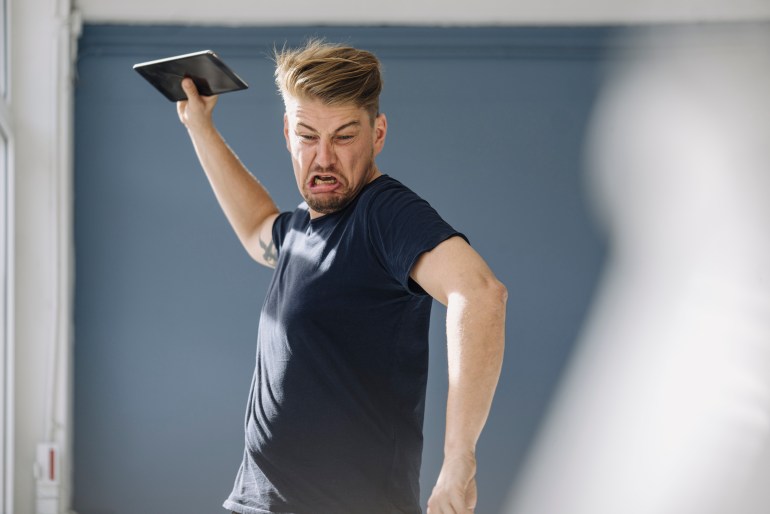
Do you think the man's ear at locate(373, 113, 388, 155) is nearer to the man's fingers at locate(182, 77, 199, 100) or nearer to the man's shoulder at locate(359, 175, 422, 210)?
the man's shoulder at locate(359, 175, 422, 210)

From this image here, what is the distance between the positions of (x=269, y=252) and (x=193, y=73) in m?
0.45

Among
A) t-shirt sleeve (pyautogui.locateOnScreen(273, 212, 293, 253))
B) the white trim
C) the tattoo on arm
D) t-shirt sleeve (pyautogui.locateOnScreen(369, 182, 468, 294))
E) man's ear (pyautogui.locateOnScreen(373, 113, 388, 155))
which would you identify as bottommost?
the white trim

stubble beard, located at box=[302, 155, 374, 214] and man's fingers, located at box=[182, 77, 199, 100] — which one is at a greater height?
man's fingers, located at box=[182, 77, 199, 100]

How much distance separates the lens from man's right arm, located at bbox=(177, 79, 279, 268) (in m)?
2.09

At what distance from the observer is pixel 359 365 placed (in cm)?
143

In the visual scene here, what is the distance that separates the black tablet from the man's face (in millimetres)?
403

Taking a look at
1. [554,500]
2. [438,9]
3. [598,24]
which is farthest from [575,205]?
[554,500]

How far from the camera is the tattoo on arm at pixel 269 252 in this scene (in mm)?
2050

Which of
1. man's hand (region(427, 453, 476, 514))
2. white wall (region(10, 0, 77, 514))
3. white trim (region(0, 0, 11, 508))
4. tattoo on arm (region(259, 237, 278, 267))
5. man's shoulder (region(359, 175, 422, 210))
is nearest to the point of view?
man's hand (region(427, 453, 476, 514))

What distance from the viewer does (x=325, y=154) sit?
153 cm

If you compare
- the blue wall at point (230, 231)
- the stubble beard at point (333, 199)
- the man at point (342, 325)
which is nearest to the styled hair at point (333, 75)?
the man at point (342, 325)

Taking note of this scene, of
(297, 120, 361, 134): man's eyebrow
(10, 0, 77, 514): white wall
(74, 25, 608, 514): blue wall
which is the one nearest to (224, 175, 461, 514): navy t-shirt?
(297, 120, 361, 134): man's eyebrow

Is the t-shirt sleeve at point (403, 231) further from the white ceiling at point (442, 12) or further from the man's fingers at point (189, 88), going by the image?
the white ceiling at point (442, 12)

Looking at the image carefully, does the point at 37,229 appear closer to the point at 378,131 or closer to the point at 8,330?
the point at 8,330
